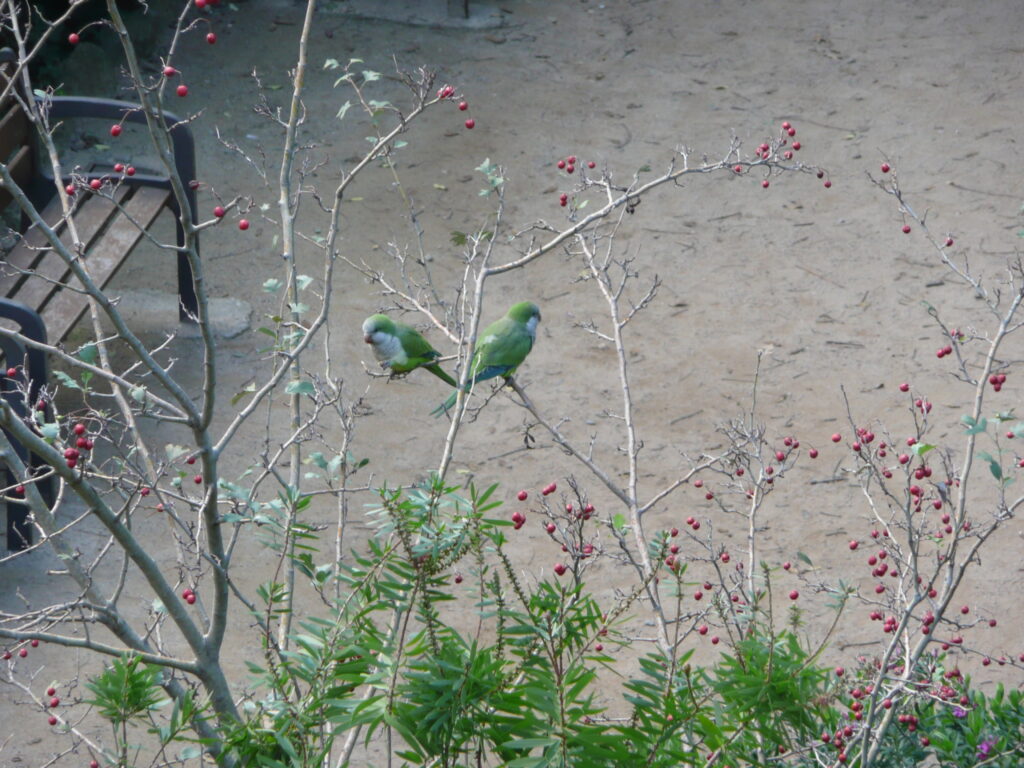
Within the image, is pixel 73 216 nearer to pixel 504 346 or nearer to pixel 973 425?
pixel 504 346

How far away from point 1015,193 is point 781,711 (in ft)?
16.1

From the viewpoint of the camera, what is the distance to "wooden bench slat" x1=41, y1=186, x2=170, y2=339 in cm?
431

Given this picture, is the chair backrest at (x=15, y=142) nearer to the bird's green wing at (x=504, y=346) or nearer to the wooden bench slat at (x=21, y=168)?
the wooden bench slat at (x=21, y=168)

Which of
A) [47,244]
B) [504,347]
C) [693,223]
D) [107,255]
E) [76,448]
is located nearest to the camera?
[76,448]

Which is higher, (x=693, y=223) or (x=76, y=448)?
(x=76, y=448)

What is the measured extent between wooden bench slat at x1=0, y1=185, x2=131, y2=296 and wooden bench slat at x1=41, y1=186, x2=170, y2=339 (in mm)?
47

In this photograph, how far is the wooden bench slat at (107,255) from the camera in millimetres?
4309

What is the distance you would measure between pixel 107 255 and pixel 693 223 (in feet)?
9.32

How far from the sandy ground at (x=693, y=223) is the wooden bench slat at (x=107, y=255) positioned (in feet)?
1.98

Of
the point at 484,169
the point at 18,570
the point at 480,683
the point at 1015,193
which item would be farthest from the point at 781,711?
the point at 1015,193

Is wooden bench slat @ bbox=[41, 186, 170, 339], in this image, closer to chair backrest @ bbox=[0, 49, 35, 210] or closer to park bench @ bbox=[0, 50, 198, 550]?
park bench @ bbox=[0, 50, 198, 550]

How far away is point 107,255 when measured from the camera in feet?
15.2

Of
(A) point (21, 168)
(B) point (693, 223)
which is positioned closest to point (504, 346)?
(A) point (21, 168)

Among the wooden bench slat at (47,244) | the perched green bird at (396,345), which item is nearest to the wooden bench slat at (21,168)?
the wooden bench slat at (47,244)
